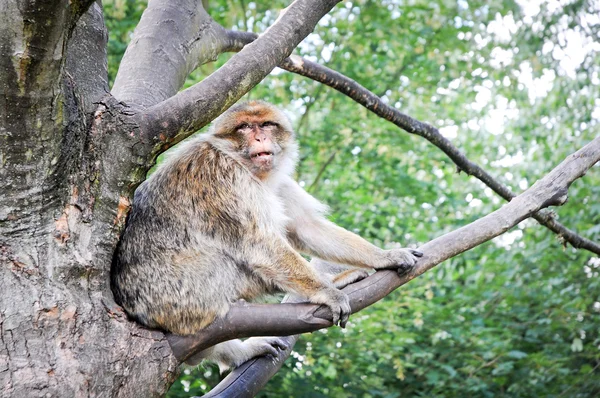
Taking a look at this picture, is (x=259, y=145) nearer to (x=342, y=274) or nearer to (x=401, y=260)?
(x=342, y=274)

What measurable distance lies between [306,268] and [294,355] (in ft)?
10.4

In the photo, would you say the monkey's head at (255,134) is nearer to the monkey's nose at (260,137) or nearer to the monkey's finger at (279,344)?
the monkey's nose at (260,137)

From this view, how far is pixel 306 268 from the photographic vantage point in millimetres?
3566

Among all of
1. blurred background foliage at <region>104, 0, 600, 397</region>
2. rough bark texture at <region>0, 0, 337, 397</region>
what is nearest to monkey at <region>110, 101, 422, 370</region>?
rough bark texture at <region>0, 0, 337, 397</region>

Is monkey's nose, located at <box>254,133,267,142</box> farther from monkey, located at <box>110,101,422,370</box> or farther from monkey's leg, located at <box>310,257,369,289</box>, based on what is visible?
monkey's leg, located at <box>310,257,369,289</box>

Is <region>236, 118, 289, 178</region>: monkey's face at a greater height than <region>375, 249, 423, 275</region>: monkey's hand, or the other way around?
<region>236, 118, 289, 178</region>: monkey's face

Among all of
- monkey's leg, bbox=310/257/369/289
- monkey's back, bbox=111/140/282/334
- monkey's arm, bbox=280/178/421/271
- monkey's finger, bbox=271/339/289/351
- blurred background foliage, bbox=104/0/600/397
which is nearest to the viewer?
monkey's back, bbox=111/140/282/334

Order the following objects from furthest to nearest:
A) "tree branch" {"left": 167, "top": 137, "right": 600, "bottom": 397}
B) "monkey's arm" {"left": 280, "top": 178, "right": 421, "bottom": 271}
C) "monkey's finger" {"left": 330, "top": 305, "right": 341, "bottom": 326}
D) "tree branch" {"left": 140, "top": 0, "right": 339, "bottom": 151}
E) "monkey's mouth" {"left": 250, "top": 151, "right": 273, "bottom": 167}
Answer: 1. "monkey's mouth" {"left": 250, "top": 151, "right": 273, "bottom": 167}
2. "monkey's arm" {"left": 280, "top": 178, "right": 421, "bottom": 271}
3. "monkey's finger" {"left": 330, "top": 305, "right": 341, "bottom": 326}
4. "tree branch" {"left": 167, "top": 137, "right": 600, "bottom": 397}
5. "tree branch" {"left": 140, "top": 0, "right": 339, "bottom": 151}

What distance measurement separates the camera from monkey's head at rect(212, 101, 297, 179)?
13.3ft

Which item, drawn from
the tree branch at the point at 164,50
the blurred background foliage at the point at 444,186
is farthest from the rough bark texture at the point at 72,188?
the blurred background foliage at the point at 444,186

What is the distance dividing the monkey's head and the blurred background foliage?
7.43ft

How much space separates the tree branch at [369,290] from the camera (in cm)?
313

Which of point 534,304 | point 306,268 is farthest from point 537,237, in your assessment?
point 306,268

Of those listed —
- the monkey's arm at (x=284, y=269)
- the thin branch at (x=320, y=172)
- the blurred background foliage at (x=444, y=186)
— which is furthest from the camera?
the thin branch at (x=320, y=172)
